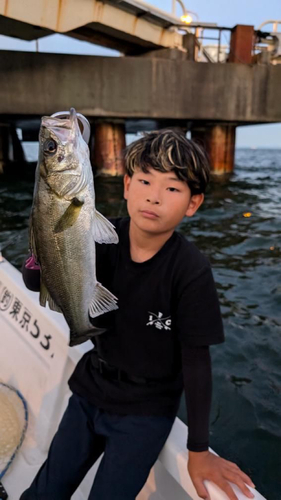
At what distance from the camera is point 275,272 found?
6172mm

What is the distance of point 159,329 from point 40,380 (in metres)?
1.52

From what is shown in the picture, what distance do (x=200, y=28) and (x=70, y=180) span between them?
660 inches

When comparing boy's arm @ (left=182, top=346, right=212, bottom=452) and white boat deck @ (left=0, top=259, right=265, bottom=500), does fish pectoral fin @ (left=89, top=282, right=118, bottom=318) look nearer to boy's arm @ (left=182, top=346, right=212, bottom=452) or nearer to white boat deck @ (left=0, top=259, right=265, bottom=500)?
boy's arm @ (left=182, top=346, right=212, bottom=452)

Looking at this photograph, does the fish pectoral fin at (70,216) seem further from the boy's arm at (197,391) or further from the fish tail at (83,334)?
the boy's arm at (197,391)

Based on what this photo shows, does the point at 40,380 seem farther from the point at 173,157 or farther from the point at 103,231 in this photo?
the point at 173,157

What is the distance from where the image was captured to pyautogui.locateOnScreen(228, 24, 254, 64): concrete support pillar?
14.5m

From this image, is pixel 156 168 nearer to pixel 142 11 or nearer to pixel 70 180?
pixel 70 180

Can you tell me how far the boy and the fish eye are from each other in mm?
486

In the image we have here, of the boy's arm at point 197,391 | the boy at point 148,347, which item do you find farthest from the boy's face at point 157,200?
the boy's arm at point 197,391

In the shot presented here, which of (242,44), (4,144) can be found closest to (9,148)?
(4,144)

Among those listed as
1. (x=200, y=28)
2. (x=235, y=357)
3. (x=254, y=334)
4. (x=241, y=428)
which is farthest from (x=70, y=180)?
(x=200, y=28)

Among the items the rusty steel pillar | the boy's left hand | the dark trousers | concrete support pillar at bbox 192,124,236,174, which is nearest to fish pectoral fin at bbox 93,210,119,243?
the dark trousers

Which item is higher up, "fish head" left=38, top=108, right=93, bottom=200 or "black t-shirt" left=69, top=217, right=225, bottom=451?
"fish head" left=38, top=108, right=93, bottom=200

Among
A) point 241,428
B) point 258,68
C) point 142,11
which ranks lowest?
point 241,428
